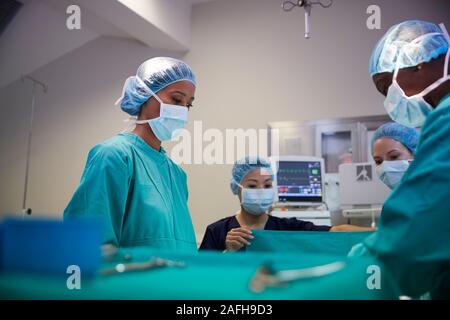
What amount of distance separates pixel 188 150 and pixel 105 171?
255 centimetres

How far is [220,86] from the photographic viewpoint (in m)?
3.82

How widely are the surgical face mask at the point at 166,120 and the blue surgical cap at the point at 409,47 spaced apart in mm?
680

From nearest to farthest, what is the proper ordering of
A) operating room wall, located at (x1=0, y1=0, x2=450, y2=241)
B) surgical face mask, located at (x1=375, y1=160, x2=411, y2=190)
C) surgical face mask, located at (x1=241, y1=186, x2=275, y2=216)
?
surgical face mask, located at (x1=375, y1=160, x2=411, y2=190) < surgical face mask, located at (x1=241, y1=186, x2=275, y2=216) < operating room wall, located at (x1=0, y1=0, x2=450, y2=241)

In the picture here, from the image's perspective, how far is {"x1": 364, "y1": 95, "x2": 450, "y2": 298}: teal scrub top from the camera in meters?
0.63

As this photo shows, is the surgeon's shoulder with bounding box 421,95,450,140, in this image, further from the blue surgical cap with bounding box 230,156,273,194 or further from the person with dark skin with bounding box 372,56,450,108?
the blue surgical cap with bounding box 230,156,273,194

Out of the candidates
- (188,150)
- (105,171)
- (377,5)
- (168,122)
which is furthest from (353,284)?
(377,5)

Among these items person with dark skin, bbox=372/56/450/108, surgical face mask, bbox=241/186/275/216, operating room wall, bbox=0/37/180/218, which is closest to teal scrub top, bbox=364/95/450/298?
person with dark skin, bbox=372/56/450/108

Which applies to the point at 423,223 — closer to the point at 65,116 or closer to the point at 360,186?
the point at 360,186

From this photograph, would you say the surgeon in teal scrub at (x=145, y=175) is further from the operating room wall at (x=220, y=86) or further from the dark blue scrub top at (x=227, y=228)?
the operating room wall at (x=220, y=86)

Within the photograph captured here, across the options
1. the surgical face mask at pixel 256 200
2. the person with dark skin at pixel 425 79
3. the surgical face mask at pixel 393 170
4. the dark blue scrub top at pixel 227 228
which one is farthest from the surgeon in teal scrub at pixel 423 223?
the surgical face mask at pixel 256 200

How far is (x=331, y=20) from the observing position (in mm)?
3537

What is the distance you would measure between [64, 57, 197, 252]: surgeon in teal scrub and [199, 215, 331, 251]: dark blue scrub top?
0.51 meters

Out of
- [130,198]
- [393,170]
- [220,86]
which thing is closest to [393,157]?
[393,170]
